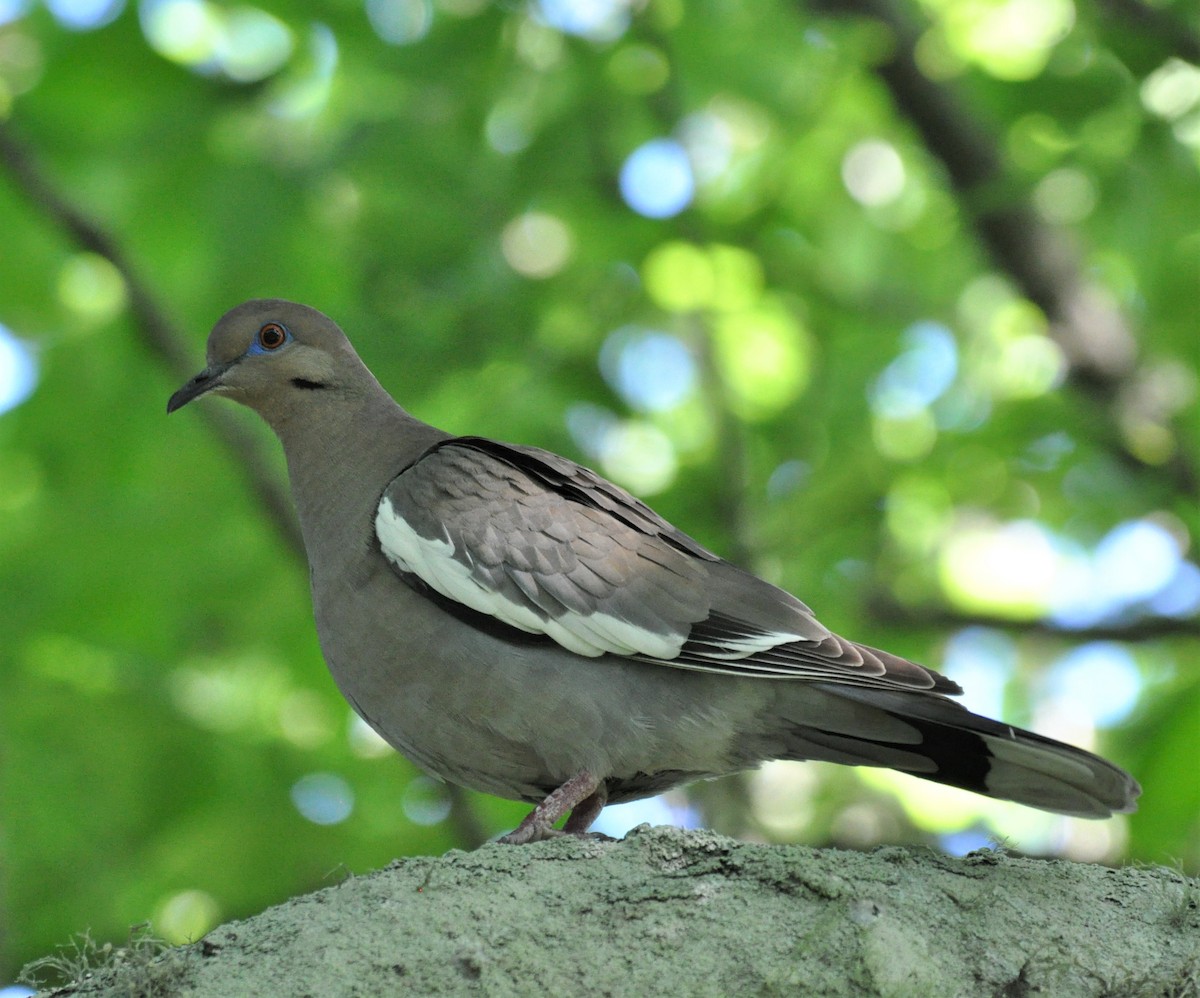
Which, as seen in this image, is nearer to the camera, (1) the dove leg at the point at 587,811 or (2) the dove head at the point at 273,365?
(1) the dove leg at the point at 587,811

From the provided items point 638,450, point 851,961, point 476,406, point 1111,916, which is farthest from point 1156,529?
point 851,961

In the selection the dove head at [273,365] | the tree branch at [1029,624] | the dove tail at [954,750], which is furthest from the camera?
the tree branch at [1029,624]

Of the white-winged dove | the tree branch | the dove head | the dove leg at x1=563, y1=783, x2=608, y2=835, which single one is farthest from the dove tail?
the tree branch

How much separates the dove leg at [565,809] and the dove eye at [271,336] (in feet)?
5.09

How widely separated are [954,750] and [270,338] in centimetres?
216

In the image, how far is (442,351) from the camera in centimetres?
579

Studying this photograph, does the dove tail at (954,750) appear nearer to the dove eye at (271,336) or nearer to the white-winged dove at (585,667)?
the white-winged dove at (585,667)

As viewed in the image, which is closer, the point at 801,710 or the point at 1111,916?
the point at 1111,916

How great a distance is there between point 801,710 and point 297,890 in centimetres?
258

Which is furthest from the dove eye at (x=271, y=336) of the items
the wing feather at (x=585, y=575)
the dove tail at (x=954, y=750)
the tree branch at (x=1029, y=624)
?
the tree branch at (x=1029, y=624)

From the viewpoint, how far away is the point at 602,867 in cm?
266

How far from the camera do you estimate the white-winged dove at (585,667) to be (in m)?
3.31

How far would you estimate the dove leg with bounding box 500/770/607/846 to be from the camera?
3158 mm

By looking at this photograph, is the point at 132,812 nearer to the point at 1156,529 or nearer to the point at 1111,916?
the point at 1111,916
